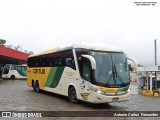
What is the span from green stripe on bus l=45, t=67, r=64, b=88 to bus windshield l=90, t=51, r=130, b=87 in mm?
3384

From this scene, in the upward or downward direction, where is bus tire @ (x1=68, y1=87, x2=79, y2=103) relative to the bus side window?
downward

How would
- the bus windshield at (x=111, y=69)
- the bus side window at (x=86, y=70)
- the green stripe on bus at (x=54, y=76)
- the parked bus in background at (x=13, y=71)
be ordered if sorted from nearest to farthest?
the bus windshield at (x=111, y=69), the bus side window at (x=86, y=70), the green stripe on bus at (x=54, y=76), the parked bus in background at (x=13, y=71)

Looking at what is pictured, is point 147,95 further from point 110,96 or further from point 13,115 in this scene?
point 13,115

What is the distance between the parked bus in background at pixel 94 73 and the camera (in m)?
12.7

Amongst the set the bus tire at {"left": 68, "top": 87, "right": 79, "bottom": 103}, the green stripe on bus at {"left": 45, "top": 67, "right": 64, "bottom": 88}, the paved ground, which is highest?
the green stripe on bus at {"left": 45, "top": 67, "right": 64, "bottom": 88}

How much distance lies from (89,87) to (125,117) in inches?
101

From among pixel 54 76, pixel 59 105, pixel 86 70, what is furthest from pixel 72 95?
pixel 54 76

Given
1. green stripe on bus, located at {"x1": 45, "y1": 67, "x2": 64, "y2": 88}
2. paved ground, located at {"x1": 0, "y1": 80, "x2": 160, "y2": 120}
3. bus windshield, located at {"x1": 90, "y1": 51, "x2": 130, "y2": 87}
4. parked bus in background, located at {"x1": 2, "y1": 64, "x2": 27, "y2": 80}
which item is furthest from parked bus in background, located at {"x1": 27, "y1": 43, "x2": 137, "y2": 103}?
parked bus in background, located at {"x1": 2, "y1": 64, "x2": 27, "y2": 80}

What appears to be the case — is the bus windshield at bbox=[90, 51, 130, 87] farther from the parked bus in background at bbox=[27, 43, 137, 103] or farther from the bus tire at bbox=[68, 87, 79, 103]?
the bus tire at bbox=[68, 87, 79, 103]

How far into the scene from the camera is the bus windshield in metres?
12.8

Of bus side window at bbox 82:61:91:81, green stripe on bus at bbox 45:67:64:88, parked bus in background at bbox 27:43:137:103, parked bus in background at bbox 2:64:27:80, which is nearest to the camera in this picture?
parked bus in background at bbox 27:43:137:103

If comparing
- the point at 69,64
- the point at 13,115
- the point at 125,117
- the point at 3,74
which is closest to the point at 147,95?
the point at 69,64

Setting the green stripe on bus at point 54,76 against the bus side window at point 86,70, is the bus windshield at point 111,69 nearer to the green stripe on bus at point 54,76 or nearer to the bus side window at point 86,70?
the bus side window at point 86,70

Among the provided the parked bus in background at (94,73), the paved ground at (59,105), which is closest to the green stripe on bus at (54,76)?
the parked bus in background at (94,73)
